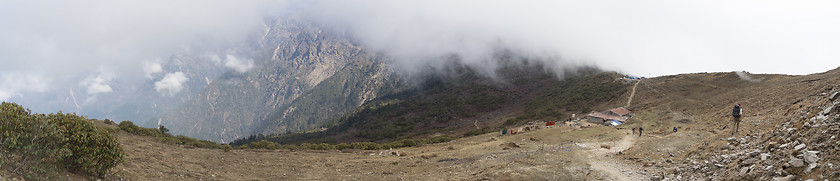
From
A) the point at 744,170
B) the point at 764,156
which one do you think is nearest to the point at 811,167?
the point at 744,170

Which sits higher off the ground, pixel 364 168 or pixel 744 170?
pixel 364 168

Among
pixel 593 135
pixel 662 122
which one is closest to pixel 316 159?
pixel 593 135

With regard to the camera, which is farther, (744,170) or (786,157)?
(744,170)

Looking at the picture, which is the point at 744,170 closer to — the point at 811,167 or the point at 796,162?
the point at 796,162

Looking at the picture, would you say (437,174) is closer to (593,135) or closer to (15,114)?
(15,114)

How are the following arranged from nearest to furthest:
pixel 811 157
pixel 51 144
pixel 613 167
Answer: pixel 811 157 < pixel 51 144 < pixel 613 167

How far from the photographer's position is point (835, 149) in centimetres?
1151

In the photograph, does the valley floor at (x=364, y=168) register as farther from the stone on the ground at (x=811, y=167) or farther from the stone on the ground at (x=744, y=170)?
the stone on the ground at (x=811, y=167)

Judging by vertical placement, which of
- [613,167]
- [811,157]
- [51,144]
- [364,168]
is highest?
[51,144]

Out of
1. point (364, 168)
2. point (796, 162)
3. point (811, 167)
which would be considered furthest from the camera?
point (364, 168)

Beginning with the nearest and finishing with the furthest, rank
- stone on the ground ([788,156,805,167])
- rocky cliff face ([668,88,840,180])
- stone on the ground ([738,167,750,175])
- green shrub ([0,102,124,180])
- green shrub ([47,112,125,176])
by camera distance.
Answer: rocky cliff face ([668,88,840,180]) → stone on the ground ([788,156,805,167]) → green shrub ([0,102,124,180]) → stone on the ground ([738,167,750,175]) → green shrub ([47,112,125,176])

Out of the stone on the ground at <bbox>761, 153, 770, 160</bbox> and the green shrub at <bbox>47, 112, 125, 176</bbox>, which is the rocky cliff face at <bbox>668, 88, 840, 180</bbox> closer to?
the stone on the ground at <bbox>761, 153, 770, 160</bbox>

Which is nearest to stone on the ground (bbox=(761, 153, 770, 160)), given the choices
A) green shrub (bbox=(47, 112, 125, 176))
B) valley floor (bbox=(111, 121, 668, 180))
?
valley floor (bbox=(111, 121, 668, 180))

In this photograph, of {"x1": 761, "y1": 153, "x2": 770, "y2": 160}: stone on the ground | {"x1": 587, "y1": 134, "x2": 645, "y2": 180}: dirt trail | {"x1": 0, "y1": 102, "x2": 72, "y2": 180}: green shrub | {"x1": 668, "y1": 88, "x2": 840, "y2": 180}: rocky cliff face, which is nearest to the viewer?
{"x1": 668, "y1": 88, "x2": 840, "y2": 180}: rocky cliff face
